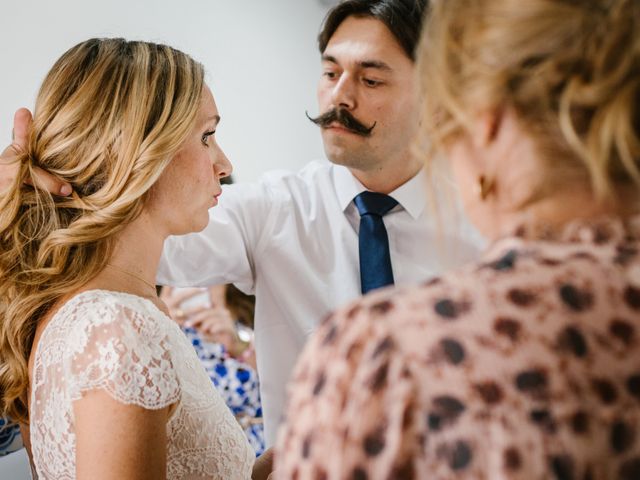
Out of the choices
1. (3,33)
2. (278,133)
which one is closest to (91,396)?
(3,33)

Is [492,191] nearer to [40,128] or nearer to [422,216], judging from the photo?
[40,128]

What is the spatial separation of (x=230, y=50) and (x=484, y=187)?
2.85 m

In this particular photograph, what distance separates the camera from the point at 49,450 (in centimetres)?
116

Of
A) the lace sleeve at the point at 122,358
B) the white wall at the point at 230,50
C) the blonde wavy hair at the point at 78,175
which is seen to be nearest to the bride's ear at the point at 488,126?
the lace sleeve at the point at 122,358

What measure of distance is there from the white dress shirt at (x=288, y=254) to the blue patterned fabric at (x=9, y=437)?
1.59ft

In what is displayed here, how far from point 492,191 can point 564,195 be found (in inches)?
2.6

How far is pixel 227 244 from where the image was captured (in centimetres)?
187

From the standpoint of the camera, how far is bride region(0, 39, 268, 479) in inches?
44.9

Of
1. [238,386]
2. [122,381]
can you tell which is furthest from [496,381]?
[238,386]

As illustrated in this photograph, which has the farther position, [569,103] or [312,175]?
[312,175]

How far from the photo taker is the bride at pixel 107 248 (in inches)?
44.9

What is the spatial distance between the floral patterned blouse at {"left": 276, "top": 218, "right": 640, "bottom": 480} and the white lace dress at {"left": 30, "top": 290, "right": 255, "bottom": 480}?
577 millimetres

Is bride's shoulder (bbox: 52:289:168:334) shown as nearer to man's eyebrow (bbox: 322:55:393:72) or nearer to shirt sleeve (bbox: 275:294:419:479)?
shirt sleeve (bbox: 275:294:419:479)

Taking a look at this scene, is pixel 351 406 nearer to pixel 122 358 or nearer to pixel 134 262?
pixel 122 358
